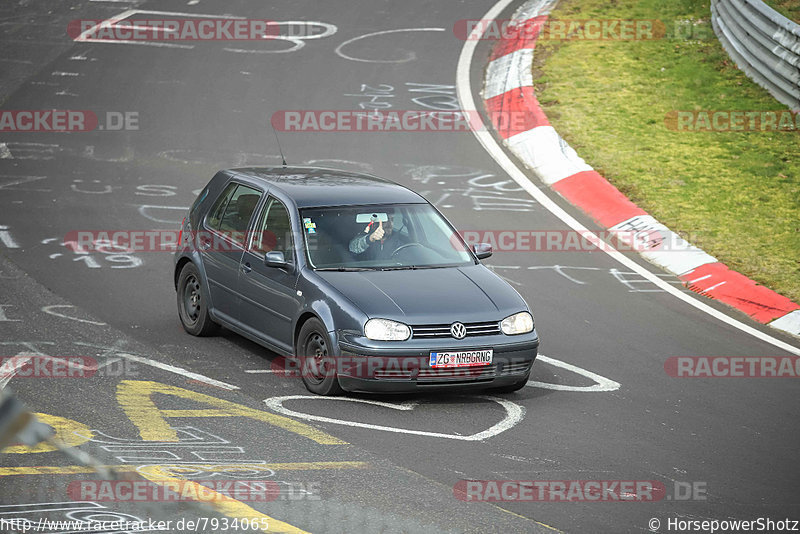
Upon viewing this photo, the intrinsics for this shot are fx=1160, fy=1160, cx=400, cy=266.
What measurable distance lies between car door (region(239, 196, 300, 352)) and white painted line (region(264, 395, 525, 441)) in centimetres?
75

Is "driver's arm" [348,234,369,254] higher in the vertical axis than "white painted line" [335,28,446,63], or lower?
lower

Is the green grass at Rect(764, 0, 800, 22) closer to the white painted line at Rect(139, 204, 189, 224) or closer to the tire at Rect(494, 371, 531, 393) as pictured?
the white painted line at Rect(139, 204, 189, 224)

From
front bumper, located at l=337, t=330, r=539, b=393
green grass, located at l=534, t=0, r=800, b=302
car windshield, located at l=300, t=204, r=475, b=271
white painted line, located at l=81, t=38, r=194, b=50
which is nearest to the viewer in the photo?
front bumper, located at l=337, t=330, r=539, b=393

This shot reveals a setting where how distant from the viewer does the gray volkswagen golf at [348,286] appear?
871 centimetres

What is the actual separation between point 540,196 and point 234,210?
551cm

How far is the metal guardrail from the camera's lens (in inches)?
662

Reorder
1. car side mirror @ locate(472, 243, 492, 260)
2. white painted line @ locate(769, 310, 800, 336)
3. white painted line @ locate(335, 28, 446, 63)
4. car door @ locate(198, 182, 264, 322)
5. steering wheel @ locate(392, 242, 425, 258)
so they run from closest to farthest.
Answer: steering wheel @ locate(392, 242, 425, 258)
car side mirror @ locate(472, 243, 492, 260)
car door @ locate(198, 182, 264, 322)
white painted line @ locate(769, 310, 800, 336)
white painted line @ locate(335, 28, 446, 63)

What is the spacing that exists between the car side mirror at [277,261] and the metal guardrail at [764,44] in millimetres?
9975

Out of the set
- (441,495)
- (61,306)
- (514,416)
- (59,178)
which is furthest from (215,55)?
(441,495)

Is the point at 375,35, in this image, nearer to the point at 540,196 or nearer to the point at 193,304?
the point at 540,196

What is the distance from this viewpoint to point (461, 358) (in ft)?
28.6

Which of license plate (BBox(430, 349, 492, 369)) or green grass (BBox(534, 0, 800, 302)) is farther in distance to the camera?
green grass (BBox(534, 0, 800, 302))

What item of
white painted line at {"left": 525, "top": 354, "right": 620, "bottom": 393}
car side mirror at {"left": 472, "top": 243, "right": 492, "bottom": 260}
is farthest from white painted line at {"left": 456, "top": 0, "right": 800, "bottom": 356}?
car side mirror at {"left": 472, "top": 243, "right": 492, "bottom": 260}

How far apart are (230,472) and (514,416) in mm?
2428
